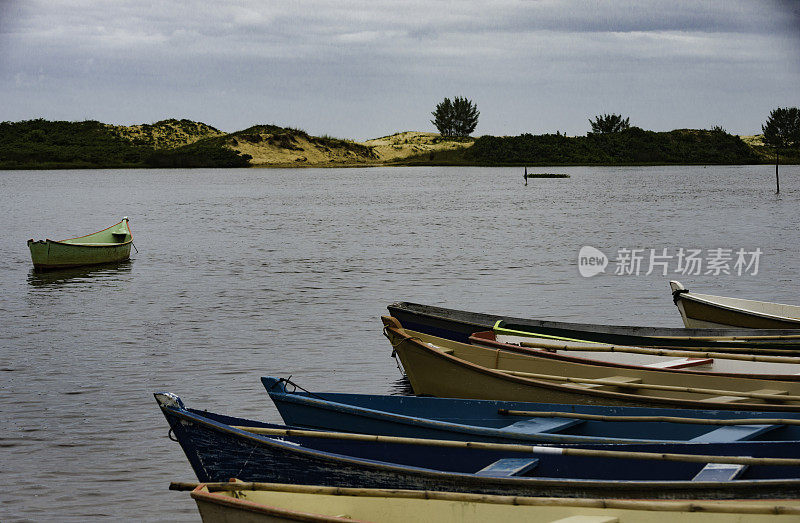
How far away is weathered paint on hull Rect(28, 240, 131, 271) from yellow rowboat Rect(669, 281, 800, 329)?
20.6 metres

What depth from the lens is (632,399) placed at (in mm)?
10289

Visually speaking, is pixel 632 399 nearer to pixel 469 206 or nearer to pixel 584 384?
pixel 584 384

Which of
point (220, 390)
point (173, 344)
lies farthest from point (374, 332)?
point (220, 390)

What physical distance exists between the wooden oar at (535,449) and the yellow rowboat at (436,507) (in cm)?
99

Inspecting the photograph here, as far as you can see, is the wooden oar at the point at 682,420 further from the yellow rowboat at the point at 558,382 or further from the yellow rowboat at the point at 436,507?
the yellow rowboat at the point at 436,507

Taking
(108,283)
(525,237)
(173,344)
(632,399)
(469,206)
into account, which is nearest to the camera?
(632,399)

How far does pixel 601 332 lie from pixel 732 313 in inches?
125

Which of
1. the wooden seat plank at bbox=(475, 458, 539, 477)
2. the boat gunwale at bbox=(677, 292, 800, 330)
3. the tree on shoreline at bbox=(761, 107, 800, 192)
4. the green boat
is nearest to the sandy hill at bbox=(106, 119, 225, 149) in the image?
the tree on shoreline at bbox=(761, 107, 800, 192)

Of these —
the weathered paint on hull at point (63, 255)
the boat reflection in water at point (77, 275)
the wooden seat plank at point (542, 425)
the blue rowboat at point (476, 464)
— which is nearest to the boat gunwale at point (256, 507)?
the blue rowboat at point (476, 464)

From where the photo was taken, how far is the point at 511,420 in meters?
9.95

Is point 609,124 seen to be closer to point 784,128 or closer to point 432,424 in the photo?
point 784,128

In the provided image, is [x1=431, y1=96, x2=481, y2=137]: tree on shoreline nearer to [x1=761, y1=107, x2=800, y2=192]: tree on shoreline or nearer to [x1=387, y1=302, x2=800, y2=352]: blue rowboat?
[x1=761, y1=107, x2=800, y2=192]: tree on shoreline

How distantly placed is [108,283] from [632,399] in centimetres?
2200

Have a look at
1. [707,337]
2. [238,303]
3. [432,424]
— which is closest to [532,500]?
[432,424]
